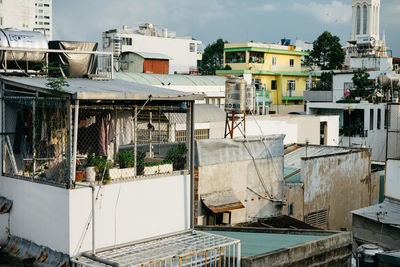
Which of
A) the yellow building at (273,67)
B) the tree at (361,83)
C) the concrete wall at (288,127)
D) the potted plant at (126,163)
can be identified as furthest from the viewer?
the yellow building at (273,67)

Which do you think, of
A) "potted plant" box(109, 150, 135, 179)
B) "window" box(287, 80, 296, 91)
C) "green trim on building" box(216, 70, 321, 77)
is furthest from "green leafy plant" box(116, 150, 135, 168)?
"window" box(287, 80, 296, 91)

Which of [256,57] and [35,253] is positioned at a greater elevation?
[256,57]

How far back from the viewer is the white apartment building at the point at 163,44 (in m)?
48.1

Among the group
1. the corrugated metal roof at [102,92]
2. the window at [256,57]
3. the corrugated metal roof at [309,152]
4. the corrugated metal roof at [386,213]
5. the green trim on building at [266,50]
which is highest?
the green trim on building at [266,50]

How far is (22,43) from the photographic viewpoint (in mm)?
11531

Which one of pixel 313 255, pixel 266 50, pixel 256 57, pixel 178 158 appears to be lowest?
pixel 313 255

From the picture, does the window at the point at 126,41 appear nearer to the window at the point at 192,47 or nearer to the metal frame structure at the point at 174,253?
the window at the point at 192,47

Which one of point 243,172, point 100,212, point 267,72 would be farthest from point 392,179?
point 267,72

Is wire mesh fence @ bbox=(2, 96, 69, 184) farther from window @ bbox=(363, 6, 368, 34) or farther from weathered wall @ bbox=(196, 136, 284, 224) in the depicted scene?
window @ bbox=(363, 6, 368, 34)

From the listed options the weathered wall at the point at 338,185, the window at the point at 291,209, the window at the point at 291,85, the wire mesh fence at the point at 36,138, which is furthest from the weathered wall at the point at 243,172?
the window at the point at 291,85

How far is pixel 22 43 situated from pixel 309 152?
1269 cm

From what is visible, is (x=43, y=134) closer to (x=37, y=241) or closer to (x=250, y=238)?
(x=37, y=241)

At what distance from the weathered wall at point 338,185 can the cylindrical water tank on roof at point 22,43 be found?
906 centimetres

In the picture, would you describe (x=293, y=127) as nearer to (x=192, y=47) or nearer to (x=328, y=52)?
(x=192, y=47)
